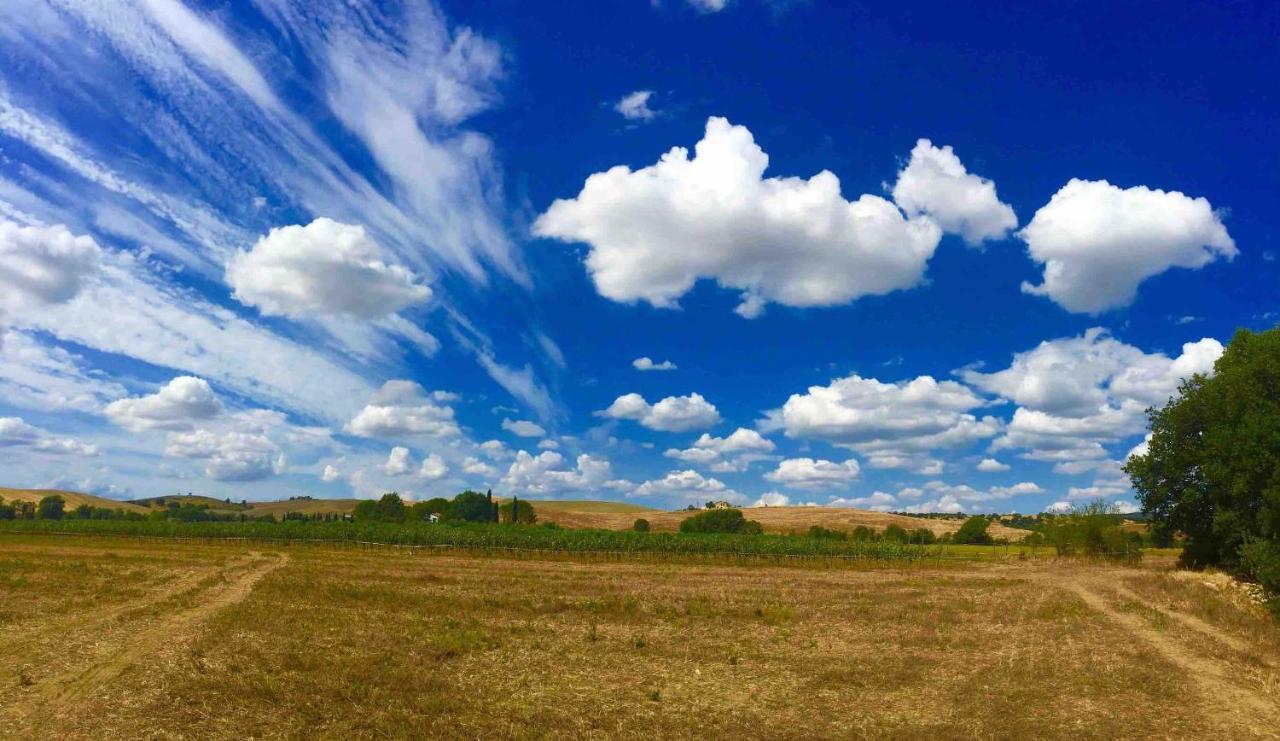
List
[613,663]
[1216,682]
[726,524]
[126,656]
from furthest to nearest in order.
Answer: [726,524]
[613,663]
[126,656]
[1216,682]

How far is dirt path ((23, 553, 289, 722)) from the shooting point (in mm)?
18844

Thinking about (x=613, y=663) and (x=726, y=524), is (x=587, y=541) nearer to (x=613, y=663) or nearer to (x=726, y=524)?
(x=613, y=663)

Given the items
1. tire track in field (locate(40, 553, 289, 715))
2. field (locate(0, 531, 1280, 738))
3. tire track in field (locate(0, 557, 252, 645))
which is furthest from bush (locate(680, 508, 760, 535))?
tire track in field (locate(40, 553, 289, 715))

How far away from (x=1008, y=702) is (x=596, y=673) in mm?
12596

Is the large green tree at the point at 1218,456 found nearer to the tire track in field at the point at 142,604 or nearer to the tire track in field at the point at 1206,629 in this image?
the tire track in field at the point at 1206,629

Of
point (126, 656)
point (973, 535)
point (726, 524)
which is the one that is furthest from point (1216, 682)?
point (973, 535)

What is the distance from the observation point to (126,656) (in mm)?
24047

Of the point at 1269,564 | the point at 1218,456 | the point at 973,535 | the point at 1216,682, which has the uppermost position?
the point at 1218,456

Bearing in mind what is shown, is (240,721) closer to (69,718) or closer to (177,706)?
(177,706)

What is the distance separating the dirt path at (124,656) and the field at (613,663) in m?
0.13

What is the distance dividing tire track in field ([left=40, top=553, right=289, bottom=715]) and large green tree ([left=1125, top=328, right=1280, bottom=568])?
2229 inches

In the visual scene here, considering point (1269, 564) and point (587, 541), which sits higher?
point (1269, 564)

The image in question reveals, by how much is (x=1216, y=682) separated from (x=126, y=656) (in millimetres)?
35068

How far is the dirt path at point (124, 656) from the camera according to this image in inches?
742
